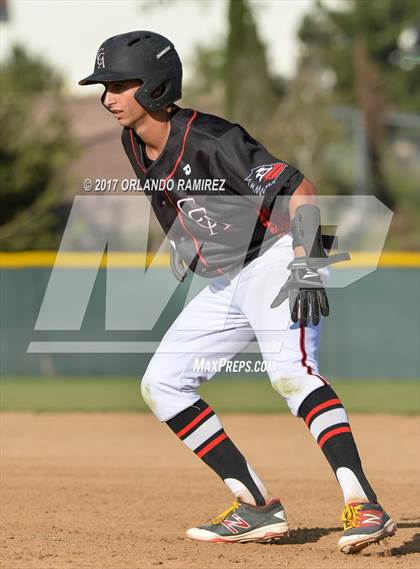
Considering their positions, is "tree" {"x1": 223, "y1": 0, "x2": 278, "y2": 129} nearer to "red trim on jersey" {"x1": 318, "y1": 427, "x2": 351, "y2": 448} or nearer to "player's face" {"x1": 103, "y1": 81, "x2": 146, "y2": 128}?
"player's face" {"x1": 103, "y1": 81, "x2": 146, "y2": 128}

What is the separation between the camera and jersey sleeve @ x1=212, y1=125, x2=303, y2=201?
4906mm

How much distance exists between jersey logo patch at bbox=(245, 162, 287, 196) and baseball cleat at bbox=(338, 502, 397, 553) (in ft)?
4.71

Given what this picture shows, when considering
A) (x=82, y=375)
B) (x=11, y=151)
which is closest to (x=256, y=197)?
(x=82, y=375)

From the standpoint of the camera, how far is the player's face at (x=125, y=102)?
17.3 ft

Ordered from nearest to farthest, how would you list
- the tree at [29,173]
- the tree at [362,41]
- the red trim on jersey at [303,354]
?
the red trim on jersey at [303,354] < the tree at [29,173] < the tree at [362,41]

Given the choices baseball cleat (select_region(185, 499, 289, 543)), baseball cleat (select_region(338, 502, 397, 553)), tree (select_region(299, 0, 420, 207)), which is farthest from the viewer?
tree (select_region(299, 0, 420, 207))

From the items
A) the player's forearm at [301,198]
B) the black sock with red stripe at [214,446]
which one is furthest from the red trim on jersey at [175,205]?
the black sock with red stripe at [214,446]

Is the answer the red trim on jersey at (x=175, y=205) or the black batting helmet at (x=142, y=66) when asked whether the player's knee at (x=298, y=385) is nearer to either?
the red trim on jersey at (x=175, y=205)

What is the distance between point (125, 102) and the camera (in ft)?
17.3

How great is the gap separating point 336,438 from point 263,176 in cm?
121

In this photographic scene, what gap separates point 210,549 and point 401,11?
61000 millimetres

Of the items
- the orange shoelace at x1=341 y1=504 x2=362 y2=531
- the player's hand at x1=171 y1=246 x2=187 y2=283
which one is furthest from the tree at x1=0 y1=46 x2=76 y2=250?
the orange shoelace at x1=341 y1=504 x2=362 y2=531

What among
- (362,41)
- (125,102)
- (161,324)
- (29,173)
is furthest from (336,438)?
(362,41)

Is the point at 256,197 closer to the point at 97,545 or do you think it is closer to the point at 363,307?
the point at 97,545
